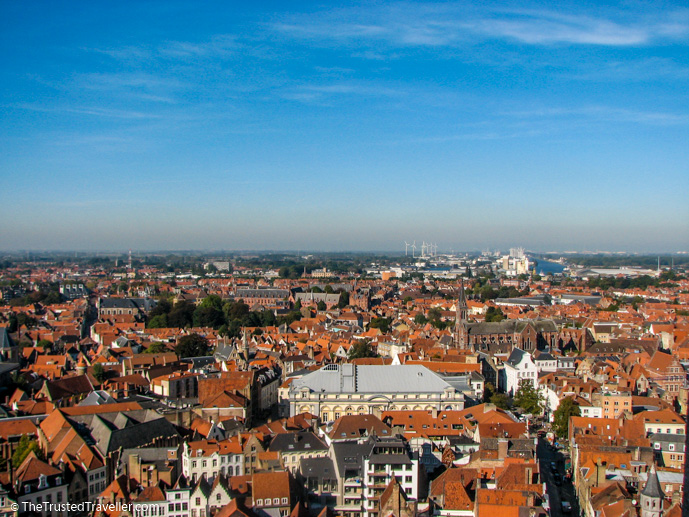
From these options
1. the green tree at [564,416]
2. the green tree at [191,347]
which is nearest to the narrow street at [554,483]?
the green tree at [564,416]

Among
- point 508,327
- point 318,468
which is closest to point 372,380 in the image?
point 318,468

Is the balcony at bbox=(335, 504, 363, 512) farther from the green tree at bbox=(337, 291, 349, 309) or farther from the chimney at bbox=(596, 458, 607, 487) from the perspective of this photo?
the green tree at bbox=(337, 291, 349, 309)

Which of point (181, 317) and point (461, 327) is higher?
point (461, 327)

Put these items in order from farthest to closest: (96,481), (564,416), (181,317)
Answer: (181,317) → (564,416) → (96,481)

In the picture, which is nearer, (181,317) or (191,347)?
(191,347)

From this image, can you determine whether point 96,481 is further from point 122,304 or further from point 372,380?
point 122,304

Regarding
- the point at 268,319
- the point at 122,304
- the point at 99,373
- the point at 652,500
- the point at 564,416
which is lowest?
the point at 564,416

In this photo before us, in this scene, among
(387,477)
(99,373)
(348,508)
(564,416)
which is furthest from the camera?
(99,373)
